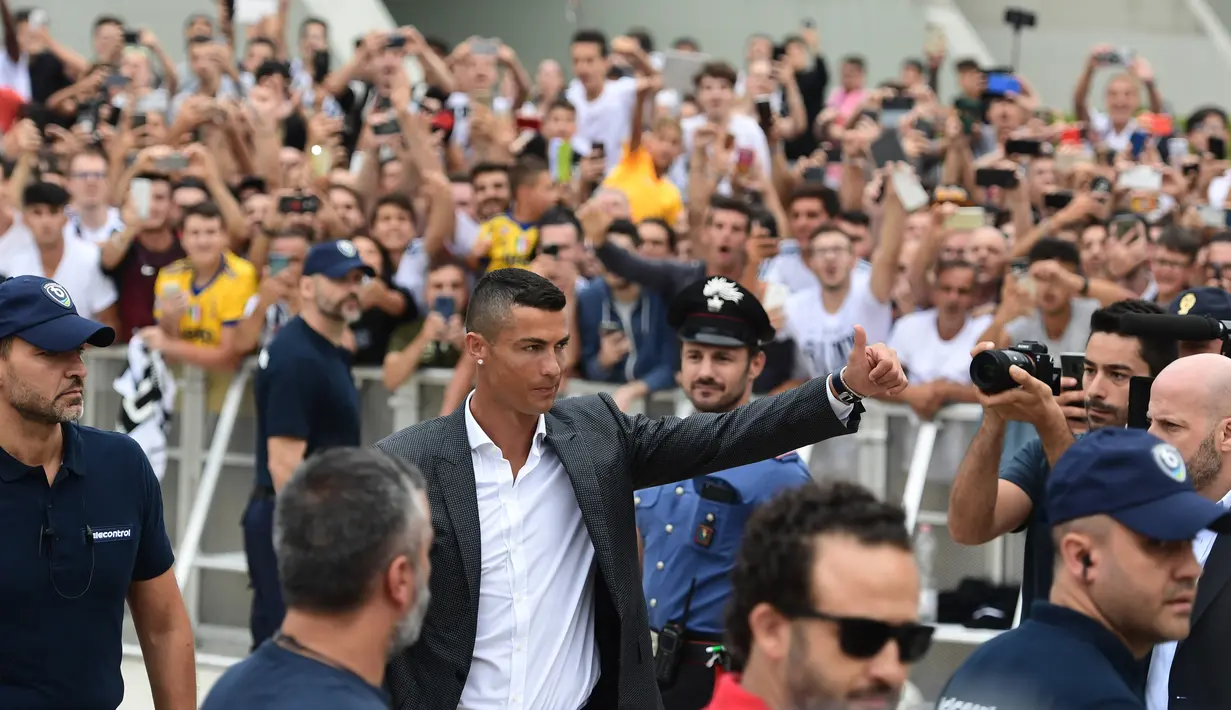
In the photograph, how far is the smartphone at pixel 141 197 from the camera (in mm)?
10516

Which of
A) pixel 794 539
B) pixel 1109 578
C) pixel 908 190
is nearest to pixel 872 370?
pixel 1109 578

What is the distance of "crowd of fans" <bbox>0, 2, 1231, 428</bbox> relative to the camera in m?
8.70

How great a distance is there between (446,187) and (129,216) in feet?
6.76

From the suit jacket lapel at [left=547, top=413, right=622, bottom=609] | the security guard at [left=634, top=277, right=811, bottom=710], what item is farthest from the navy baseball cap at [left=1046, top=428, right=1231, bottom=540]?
the security guard at [left=634, top=277, right=811, bottom=710]

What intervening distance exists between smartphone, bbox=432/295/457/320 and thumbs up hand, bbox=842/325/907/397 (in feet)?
16.6

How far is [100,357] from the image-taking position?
401 inches

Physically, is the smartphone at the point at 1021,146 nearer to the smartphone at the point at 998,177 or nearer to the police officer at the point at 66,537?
the smartphone at the point at 998,177

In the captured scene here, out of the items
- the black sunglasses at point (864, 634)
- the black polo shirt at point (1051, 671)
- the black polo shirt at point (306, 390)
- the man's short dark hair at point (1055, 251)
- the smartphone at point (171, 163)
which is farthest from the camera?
the smartphone at point (171, 163)

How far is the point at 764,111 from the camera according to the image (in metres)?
11.6

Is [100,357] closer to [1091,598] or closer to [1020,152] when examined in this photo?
[1020,152]

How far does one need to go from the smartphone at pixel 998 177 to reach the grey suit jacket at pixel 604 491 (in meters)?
5.41

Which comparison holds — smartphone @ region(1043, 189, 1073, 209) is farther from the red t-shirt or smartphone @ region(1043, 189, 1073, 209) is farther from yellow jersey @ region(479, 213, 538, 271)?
the red t-shirt

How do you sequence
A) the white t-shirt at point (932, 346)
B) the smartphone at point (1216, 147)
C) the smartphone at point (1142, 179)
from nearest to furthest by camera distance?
1. the white t-shirt at point (932, 346)
2. the smartphone at point (1142, 179)
3. the smartphone at point (1216, 147)

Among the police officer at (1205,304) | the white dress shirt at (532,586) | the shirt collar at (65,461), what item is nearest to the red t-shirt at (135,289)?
the shirt collar at (65,461)
